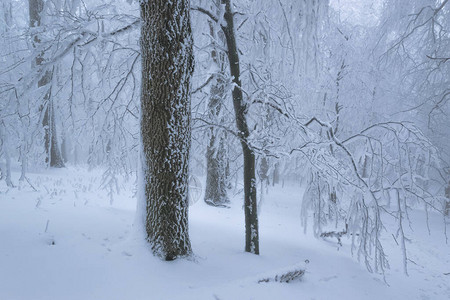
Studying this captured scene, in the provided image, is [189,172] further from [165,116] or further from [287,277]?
[287,277]

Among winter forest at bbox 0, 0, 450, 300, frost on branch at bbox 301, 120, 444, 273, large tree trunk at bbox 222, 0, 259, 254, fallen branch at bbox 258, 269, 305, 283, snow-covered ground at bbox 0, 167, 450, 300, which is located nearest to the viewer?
snow-covered ground at bbox 0, 167, 450, 300

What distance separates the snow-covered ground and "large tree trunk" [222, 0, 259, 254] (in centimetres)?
35

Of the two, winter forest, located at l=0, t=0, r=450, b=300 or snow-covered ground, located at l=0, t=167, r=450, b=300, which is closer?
snow-covered ground, located at l=0, t=167, r=450, b=300

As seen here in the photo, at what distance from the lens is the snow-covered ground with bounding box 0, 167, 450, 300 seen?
2699 millimetres

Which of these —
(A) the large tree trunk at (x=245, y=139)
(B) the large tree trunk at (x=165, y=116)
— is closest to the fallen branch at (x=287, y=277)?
(A) the large tree trunk at (x=245, y=139)

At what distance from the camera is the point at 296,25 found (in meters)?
3.44

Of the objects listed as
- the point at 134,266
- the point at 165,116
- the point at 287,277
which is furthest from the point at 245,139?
the point at 134,266

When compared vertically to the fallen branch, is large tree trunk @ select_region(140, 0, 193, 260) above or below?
above

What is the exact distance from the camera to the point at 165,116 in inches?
126

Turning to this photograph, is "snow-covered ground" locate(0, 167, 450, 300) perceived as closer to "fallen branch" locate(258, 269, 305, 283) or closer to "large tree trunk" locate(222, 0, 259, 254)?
"fallen branch" locate(258, 269, 305, 283)

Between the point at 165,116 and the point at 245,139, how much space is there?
1.60 m

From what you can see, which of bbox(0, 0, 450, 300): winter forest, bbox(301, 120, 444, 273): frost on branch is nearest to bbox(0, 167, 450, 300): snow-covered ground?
bbox(0, 0, 450, 300): winter forest

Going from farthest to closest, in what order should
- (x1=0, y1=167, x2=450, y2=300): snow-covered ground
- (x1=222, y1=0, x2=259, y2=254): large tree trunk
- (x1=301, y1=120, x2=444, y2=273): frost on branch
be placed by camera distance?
(x1=222, y1=0, x2=259, y2=254): large tree trunk
(x1=301, y1=120, x2=444, y2=273): frost on branch
(x1=0, y1=167, x2=450, y2=300): snow-covered ground

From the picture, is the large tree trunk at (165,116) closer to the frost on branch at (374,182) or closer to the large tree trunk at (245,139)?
the large tree trunk at (245,139)
